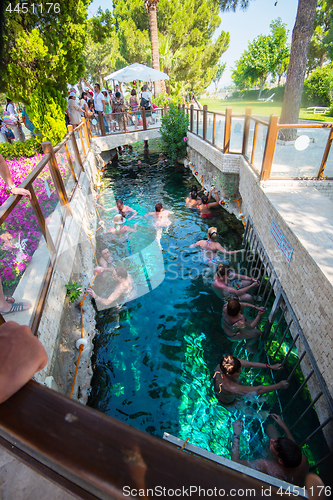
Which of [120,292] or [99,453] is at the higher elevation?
[99,453]

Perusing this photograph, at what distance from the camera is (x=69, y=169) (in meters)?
6.66

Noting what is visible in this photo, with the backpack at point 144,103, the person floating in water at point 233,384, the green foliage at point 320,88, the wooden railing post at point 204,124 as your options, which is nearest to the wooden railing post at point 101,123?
the backpack at point 144,103

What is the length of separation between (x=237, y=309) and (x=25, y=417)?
440 centimetres

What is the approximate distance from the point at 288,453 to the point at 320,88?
29382 millimetres

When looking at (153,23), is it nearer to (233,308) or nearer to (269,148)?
(269,148)

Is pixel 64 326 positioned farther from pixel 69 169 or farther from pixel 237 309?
pixel 69 169

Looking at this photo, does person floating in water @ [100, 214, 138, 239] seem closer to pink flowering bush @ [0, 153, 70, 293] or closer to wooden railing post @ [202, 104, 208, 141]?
pink flowering bush @ [0, 153, 70, 293]

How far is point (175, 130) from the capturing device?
1461cm

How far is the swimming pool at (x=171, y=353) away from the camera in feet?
12.5

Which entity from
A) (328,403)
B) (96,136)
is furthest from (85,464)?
(96,136)

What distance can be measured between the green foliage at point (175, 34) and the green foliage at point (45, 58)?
19.2 metres

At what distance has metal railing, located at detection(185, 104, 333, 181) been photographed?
201 inches

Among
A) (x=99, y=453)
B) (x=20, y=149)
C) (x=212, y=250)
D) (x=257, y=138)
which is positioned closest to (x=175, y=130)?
(x=20, y=149)

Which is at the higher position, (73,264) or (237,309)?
(73,264)
